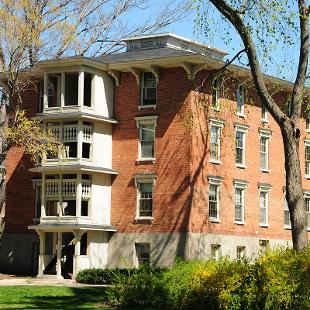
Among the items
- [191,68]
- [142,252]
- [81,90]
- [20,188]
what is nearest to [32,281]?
[142,252]

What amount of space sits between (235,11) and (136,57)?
19.9 m

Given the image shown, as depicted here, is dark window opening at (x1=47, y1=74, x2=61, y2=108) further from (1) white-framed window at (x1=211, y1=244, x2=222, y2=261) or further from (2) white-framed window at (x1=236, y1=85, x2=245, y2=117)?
(1) white-framed window at (x1=211, y1=244, x2=222, y2=261)

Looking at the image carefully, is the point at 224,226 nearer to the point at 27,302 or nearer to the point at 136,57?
the point at 136,57

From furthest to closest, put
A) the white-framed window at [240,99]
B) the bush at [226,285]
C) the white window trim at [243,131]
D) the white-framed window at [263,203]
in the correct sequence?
1. the white-framed window at [263,203]
2. the white-framed window at [240,99]
3. the white window trim at [243,131]
4. the bush at [226,285]

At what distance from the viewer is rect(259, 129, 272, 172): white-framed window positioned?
Result: 46781 mm

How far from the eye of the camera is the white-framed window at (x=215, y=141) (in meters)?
42.8

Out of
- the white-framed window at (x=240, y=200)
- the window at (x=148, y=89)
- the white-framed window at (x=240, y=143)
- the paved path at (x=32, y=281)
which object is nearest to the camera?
the paved path at (x=32, y=281)

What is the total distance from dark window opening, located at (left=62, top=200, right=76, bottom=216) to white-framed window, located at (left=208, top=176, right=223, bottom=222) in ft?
24.0

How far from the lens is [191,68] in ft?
137

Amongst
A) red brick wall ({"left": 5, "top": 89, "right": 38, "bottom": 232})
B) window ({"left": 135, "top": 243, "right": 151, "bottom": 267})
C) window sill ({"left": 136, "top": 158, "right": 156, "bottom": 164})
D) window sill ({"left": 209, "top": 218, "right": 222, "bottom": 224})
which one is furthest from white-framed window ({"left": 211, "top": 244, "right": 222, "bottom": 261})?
red brick wall ({"left": 5, "top": 89, "right": 38, "bottom": 232})

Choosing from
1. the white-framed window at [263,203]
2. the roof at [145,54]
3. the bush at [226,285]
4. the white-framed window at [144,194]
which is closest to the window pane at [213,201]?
the white-framed window at [144,194]

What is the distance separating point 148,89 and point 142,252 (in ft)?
28.8

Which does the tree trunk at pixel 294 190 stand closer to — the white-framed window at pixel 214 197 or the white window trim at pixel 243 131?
the white-framed window at pixel 214 197

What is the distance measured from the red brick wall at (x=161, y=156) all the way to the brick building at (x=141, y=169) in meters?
0.05
